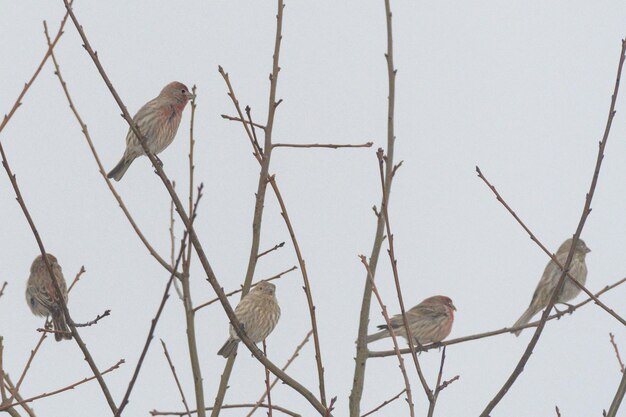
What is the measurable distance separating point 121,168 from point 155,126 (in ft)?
2.36

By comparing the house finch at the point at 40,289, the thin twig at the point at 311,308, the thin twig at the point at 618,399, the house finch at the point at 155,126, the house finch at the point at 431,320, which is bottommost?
the thin twig at the point at 618,399

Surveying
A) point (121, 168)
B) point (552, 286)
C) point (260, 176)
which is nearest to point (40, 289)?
point (121, 168)

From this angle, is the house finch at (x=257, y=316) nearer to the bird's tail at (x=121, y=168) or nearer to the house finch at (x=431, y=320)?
the bird's tail at (x=121, y=168)

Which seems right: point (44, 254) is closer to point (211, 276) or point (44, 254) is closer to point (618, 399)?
point (211, 276)

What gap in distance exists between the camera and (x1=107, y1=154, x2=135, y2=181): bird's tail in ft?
37.9

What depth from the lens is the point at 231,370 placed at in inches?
251

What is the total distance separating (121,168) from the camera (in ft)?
38.2

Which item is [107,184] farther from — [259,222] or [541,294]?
[541,294]

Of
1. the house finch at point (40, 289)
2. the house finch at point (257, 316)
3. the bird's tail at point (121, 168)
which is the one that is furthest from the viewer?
the bird's tail at point (121, 168)

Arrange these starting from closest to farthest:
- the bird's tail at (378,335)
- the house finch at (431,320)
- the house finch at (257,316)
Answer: the house finch at (257,316)
the bird's tail at (378,335)
the house finch at (431,320)

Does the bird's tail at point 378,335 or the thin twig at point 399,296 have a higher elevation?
the bird's tail at point 378,335

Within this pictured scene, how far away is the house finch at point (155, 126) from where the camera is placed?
37.3 ft

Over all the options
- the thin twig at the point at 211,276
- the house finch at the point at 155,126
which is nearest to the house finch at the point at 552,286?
the house finch at the point at 155,126

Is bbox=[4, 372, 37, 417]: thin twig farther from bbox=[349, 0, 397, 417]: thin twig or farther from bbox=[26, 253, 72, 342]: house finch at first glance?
bbox=[26, 253, 72, 342]: house finch
